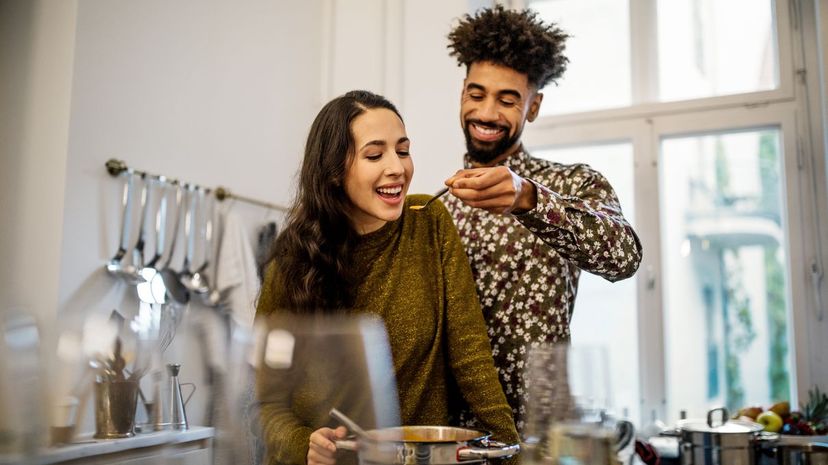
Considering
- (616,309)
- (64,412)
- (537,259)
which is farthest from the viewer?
(616,309)

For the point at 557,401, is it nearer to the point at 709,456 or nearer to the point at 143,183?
the point at 709,456

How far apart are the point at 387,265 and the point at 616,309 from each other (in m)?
1.81

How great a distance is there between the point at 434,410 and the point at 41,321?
72cm

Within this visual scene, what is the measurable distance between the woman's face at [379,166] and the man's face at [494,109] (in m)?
0.35

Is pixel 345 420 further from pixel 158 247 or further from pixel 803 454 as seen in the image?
pixel 158 247

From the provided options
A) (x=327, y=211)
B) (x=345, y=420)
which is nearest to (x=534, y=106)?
(x=327, y=211)

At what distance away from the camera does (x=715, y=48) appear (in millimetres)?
2758

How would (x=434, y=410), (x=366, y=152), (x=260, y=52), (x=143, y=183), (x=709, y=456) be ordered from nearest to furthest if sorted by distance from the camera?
(x=434, y=410) < (x=366, y=152) < (x=709, y=456) < (x=143, y=183) < (x=260, y=52)

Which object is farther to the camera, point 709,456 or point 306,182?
point 709,456

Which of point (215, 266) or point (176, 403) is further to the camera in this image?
point (215, 266)

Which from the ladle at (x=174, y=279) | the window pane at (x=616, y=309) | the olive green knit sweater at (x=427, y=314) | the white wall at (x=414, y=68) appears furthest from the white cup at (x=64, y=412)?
the window pane at (x=616, y=309)

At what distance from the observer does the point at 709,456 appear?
147cm

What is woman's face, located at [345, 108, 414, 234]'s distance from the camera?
1.11 m

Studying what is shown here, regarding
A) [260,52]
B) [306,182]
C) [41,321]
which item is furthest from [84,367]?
[260,52]
